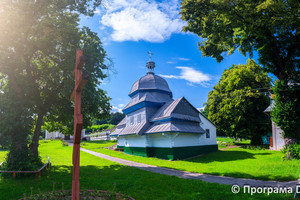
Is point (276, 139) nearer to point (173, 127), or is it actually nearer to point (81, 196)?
point (173, 127)

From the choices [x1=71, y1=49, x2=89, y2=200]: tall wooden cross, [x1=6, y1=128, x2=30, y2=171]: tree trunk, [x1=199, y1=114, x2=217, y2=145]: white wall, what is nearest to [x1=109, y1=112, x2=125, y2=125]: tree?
[x1=199, y1=114, x2=217, y2=145]: white wall

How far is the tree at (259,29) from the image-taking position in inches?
493

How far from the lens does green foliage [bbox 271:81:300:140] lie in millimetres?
14805

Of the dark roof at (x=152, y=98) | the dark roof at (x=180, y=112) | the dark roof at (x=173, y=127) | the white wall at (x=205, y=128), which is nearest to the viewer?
the dark roof at (x=173, y=127)

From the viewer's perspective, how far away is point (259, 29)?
13.5 metres

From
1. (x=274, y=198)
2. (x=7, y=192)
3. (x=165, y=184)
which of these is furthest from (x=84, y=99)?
(x=274, y=198)

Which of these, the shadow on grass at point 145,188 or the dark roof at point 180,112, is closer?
the shadow on grass at point 145,188

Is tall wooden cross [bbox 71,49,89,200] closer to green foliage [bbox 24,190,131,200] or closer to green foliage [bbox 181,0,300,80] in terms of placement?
green foliage [bbox 24,190,131,200]

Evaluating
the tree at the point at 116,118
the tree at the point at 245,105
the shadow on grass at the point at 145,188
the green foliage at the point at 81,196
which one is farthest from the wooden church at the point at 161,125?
the tree at the point at 116,118

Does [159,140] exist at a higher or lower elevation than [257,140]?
higher

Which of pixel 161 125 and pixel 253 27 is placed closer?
pixel 253 27

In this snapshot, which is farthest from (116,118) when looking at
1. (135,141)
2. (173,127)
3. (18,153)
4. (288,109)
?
(288,109)

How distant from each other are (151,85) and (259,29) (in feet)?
50.3

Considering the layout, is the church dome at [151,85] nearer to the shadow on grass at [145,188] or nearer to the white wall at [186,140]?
the white wall at [186,140]
